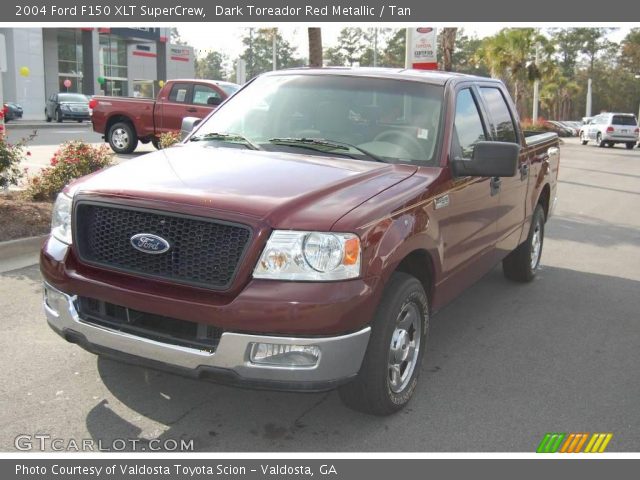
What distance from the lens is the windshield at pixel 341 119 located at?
4355 mm

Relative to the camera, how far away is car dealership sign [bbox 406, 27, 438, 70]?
1266 cm

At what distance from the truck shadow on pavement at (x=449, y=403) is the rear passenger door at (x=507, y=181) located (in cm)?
80

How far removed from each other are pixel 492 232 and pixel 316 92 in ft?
5.62

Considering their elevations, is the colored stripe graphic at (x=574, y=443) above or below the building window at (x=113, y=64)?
below

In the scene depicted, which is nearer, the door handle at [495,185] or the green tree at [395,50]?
the door handle at [495,185]

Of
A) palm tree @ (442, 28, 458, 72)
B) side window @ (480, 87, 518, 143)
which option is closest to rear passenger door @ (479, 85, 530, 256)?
side window @ (480, 87, 518, 143)

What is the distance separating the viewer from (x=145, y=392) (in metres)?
3.97

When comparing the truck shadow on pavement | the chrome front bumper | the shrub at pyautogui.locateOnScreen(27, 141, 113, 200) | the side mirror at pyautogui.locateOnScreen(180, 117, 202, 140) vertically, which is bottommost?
the truck shadow on pavement

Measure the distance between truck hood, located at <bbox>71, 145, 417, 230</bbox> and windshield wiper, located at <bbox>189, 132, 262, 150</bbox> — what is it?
0.14m

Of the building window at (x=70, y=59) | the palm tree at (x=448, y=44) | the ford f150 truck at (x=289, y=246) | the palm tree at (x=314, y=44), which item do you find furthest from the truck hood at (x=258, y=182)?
the building window at (x=70, y=59)

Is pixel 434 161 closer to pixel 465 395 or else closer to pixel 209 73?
pixel 465 395

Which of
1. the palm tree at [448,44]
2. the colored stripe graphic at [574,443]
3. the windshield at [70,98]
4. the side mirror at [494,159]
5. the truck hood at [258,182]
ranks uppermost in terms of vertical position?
the palm tree at [448,44]

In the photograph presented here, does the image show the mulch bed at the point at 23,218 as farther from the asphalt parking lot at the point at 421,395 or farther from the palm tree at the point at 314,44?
the palm tree at the point at 314,44

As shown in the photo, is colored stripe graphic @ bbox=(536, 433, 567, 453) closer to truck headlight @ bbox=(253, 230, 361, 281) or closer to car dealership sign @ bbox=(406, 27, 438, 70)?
truck headlight @ bbox=(253, 230, 361, 281)
